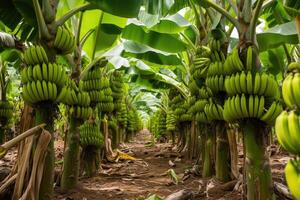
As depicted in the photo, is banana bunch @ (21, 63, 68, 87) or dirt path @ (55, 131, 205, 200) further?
dirt path @ (55, 131, 205, 200)

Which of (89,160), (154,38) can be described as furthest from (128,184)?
(154,38)

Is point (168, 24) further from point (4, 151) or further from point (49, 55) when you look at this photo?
point (4, 151)

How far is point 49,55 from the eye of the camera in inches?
113

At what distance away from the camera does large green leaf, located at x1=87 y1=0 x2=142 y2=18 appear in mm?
2998

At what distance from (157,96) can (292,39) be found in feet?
35.8

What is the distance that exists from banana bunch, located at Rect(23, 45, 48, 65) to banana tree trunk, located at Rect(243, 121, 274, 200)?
5.15ft

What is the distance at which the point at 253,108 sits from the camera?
8.35 ft

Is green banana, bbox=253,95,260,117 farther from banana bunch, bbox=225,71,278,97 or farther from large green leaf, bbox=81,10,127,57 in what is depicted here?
large green leaf, bbox=81,10,127,57

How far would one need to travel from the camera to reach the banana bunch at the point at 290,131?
1.38 metres

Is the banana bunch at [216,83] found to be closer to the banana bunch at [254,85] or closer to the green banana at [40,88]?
the banana bunch at [254,85]

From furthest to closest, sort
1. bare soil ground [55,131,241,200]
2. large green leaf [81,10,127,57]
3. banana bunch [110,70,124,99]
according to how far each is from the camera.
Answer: banana bunch [110,70,124,99] < large green leaf [81,10,127,57] < bare soil ground [55,131,241,200]

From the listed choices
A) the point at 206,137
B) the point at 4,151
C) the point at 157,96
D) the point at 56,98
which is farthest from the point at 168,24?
the point at 157,96

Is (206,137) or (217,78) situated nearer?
(217,78)

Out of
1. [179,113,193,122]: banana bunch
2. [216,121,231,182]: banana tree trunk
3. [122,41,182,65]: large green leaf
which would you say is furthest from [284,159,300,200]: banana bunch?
[179,113,193,122]: banana bunch
